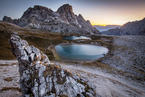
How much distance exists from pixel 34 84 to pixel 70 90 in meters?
6.53

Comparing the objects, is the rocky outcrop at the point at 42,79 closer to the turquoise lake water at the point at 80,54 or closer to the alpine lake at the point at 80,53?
the alpine lake at the point at 80,53

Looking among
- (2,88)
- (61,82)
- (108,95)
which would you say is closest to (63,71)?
(61,82)

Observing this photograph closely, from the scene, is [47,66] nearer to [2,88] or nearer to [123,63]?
[2,88]

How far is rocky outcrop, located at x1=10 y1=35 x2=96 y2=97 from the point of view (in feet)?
35.4

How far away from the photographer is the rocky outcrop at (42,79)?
10.8m

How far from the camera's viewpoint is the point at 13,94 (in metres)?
12.8

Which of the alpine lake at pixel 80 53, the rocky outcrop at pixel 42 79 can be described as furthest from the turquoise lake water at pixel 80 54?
the rocky outcrop at pixel 42 79

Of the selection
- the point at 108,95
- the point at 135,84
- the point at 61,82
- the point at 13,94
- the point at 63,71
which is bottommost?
the point at 135,84

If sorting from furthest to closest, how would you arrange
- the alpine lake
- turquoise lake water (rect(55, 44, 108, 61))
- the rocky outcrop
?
turquoise lake water (rect(55, 44, 108, 61)), the alpine lake, the rocky outcrop

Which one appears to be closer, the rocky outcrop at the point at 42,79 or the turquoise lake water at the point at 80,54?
the rocky outcrop at the point at 42,79

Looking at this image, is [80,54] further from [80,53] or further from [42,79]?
[42,79]

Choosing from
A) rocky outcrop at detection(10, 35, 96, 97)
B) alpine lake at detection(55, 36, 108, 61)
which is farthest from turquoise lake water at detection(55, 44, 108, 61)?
rocky outcrop at detection(10, 35, 96, 97)

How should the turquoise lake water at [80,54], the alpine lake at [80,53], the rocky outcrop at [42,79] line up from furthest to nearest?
the turquoise lake water at [80,54]
the alpine lake at [80,53]
the rocky outcrop at [42,79]

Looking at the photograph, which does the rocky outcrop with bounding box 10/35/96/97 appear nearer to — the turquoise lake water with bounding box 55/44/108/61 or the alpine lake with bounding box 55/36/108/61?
the alpine lake with bounding box 55/36/108/61
